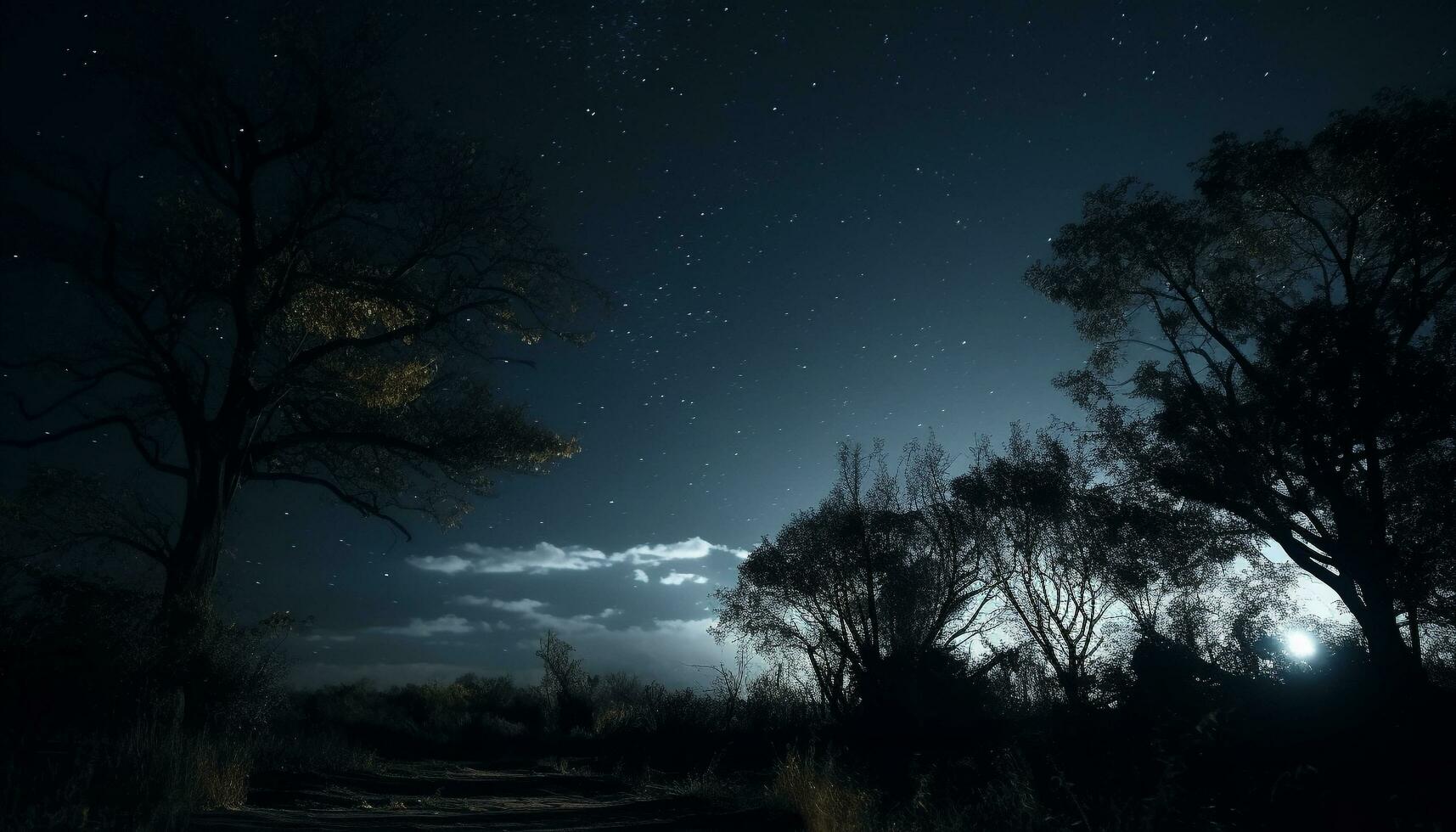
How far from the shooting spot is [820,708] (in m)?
19.6

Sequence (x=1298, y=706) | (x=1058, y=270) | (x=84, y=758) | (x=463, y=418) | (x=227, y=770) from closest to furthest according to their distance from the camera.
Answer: (x=84, y=758) < (x=227, y=770) < (x=1298, y=706) < (x=463, y=418) < (x=1058, y=270)

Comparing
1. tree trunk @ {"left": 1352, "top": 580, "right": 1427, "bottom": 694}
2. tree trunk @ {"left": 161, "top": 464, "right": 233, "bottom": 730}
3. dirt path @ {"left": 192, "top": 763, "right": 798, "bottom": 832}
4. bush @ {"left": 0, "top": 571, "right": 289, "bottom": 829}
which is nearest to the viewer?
bush @ {"left": 0, "top": 571, "right": 289, "bottom": 829}

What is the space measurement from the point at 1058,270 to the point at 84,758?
20505 millimetres

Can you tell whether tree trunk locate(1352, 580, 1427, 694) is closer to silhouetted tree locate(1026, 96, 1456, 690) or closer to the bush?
silhouetted tree locate(1026, 96, 1456, 690)

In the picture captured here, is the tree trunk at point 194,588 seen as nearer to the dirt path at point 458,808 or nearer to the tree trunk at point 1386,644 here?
the dirt path at point 458,808

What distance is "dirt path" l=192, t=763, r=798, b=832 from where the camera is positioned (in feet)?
22.2

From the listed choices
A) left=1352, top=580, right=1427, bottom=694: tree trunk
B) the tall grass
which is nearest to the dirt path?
the tall grass

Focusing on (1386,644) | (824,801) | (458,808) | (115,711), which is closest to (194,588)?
(115,711)

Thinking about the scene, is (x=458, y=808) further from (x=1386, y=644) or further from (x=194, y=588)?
(x=1386, y=644)

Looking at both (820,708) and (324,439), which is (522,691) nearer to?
(820,708)

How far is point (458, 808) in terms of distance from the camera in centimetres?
855

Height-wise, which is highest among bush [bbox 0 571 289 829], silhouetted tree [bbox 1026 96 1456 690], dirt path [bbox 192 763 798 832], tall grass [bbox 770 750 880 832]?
silhouetted tree [bbox 1026 96 1456 690]

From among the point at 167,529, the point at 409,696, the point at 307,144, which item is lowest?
the point at 409,696

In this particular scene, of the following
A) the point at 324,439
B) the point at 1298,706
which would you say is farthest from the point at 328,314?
the point at 1298,706
